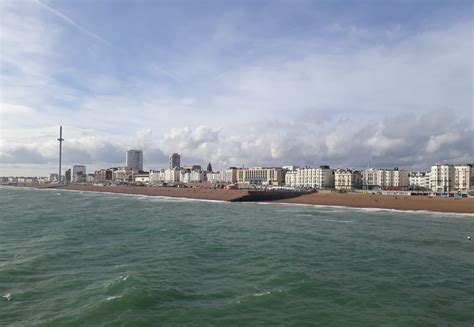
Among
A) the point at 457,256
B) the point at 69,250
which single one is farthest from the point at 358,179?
the point at 69,250

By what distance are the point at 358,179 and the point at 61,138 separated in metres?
128

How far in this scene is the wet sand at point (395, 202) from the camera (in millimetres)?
58312

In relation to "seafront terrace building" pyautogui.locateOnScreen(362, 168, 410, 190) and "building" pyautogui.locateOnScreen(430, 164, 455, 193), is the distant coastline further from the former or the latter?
"seafront terrace building" pyautogui.locateOnScreen(362, 168, 410, 190)

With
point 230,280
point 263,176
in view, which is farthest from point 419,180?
point 230,280

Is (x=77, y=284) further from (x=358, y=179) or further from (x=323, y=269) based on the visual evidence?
(x=358, y=179)

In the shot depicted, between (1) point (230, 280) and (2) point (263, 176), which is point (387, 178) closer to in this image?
(2) point (263, 176)

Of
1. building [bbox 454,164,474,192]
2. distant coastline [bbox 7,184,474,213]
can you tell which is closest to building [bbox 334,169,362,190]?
building [bbox 454,164,474,192]

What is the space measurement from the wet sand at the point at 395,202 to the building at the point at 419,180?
74110 millimetres

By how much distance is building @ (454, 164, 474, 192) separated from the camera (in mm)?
115500

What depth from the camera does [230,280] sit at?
1584 centimetres

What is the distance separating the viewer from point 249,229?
3269cm

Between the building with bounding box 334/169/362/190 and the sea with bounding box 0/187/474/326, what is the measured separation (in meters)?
109

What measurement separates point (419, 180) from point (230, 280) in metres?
143

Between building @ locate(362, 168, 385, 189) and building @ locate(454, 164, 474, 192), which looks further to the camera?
building @ locate(362, 168, 385, 189)
